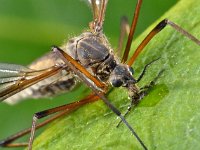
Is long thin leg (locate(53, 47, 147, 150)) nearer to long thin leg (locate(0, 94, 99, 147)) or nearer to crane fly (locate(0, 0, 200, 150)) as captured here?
crane fly (locate(0, 0, 200, 150))

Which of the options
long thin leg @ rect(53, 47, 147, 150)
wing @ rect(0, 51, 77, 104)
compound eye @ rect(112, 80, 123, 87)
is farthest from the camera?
wing @ rect(0, 51, 77, 104)

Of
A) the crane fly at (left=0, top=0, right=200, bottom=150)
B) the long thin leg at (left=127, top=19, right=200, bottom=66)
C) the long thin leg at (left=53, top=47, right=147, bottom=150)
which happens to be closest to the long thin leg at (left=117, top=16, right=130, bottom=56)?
the crane fly at (left=0, top=0, right=200, bottom=150)

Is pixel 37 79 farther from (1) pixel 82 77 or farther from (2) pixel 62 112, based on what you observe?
(1) pixel 82 77

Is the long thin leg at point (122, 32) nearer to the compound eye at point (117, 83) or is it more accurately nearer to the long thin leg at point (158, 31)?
the long thin leg at point (158, 31)

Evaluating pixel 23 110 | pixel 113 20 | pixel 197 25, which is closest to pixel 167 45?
pixel 197 25

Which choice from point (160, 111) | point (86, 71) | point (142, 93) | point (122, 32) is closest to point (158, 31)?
point (142, 93)
